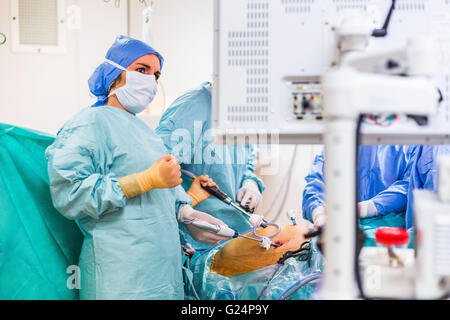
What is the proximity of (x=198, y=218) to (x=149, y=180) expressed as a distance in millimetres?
476

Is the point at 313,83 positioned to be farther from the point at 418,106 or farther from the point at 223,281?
the point at 223,281

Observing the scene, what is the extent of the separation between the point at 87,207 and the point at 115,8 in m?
1.70

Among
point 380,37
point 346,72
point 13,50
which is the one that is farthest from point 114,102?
point 13,50

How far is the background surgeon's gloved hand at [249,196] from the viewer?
211cm

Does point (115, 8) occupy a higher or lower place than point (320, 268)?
higher

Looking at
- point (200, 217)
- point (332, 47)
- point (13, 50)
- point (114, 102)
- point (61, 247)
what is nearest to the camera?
point (332, 47)

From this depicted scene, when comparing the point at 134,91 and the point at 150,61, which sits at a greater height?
the point at 150,61

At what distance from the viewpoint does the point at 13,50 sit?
260 cm

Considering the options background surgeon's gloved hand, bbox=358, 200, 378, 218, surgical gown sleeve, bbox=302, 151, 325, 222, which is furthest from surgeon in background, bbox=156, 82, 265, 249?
background surgeon's gloved hand, bbox=358, 200, 378, 218

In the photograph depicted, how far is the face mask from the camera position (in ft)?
5.38

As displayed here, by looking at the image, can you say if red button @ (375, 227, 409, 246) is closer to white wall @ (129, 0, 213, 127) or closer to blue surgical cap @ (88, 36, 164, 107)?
blue surgical cap @ (88, 36, 164, 107)

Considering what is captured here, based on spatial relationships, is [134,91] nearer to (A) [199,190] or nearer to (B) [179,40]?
(A) [199,190]

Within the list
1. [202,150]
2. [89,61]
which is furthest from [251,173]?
[89,61]

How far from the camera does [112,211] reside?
143cm
